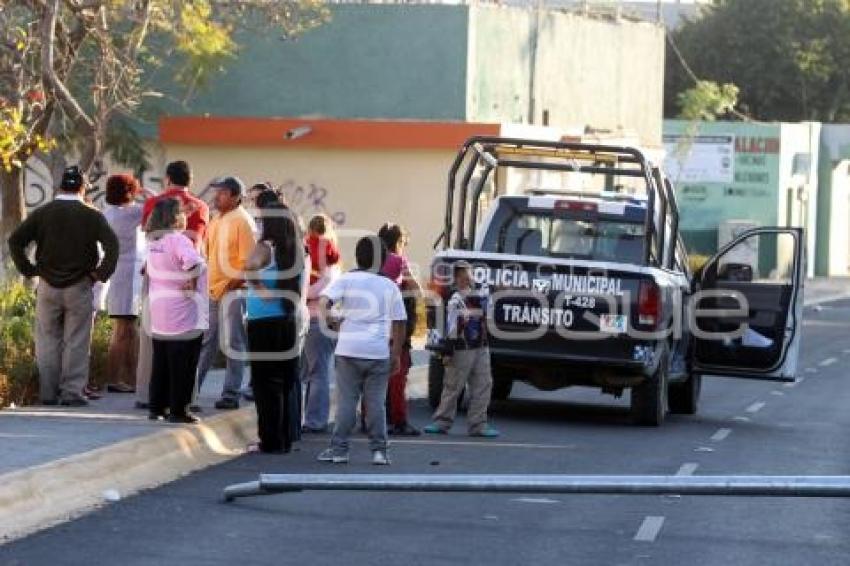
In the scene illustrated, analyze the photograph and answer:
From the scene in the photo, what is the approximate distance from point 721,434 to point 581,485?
7.87m

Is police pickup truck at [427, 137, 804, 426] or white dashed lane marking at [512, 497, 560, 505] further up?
police pickup truck at [427, 137, 804, 426]

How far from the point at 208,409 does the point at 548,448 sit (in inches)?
111

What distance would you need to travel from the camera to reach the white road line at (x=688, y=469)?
14.8 meters

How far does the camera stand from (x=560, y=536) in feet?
37.3

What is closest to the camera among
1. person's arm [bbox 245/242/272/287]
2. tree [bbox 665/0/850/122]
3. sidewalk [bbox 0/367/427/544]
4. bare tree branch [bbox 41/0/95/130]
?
sidewalk [bbox 0/367/427/544]

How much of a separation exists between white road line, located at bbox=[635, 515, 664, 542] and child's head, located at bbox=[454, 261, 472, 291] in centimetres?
519

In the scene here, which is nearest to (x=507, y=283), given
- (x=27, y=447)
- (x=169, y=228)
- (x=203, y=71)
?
(x=169, y=228)

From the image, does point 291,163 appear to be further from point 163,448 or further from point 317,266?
point 163,448

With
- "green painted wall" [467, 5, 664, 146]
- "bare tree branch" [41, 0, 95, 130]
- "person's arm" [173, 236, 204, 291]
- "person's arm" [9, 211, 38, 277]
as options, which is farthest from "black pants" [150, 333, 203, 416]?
"green painted wall" [467, 5, 664, 146]

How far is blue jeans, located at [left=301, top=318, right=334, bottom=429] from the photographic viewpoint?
16.2m

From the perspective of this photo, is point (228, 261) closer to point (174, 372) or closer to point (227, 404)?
point (227, 404)

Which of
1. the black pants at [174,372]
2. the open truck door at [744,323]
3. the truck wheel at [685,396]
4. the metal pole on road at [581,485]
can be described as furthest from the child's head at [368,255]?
the truck wheel at [685,396]

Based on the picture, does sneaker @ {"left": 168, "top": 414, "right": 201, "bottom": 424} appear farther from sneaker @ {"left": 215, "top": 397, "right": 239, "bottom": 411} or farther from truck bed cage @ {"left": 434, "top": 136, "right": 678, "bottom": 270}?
truck bed cage @ {"left": 434, "top": 136, "right": 678, "bottom": 270}

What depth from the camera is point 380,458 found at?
47.4 ft
